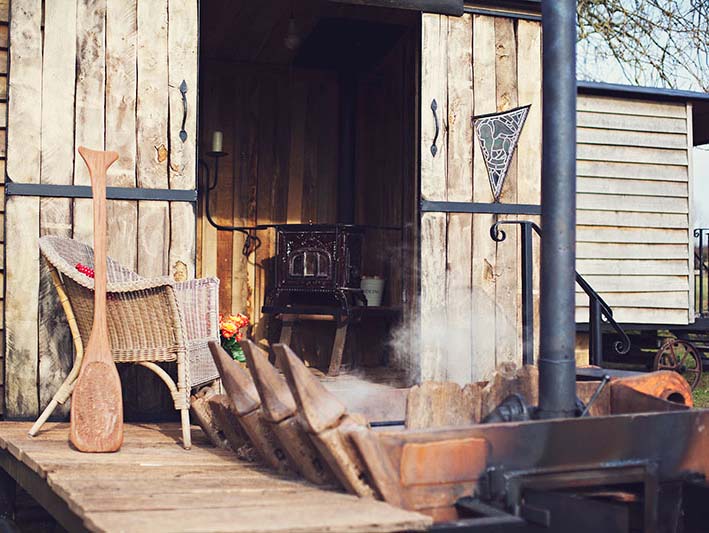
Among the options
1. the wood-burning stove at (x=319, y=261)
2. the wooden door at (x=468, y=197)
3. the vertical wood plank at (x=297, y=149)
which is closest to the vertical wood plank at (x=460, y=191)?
the wooden door at (x=468, y=197)

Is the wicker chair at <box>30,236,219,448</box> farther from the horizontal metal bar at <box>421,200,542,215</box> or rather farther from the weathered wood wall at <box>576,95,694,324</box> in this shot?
the weathered wood wall at <box>576,95,694,324</box>

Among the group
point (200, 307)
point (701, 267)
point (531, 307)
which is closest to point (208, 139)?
point (200, 307)

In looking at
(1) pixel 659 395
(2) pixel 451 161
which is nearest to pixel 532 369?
(1) pixel 659 395

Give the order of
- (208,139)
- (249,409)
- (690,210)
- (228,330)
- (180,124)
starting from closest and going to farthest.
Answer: (249,409)
(180,124)
(228,330)
(208,139)
(690,210)

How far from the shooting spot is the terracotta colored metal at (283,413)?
99.9 inches

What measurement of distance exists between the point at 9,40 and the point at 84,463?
224 centimetres

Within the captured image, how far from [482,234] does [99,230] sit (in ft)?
7.87

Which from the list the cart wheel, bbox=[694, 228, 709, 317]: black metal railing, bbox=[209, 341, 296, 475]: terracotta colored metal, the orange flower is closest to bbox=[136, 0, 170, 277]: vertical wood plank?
the orange flower

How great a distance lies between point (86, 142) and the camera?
14.1ft

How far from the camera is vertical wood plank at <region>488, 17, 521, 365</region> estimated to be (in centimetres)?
512

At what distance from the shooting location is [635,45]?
12.6m

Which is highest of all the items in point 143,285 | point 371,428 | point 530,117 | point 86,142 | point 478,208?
point 530,117

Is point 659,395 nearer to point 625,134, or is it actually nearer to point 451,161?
point 451,161

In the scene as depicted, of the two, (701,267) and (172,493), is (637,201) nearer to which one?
(701,267)
